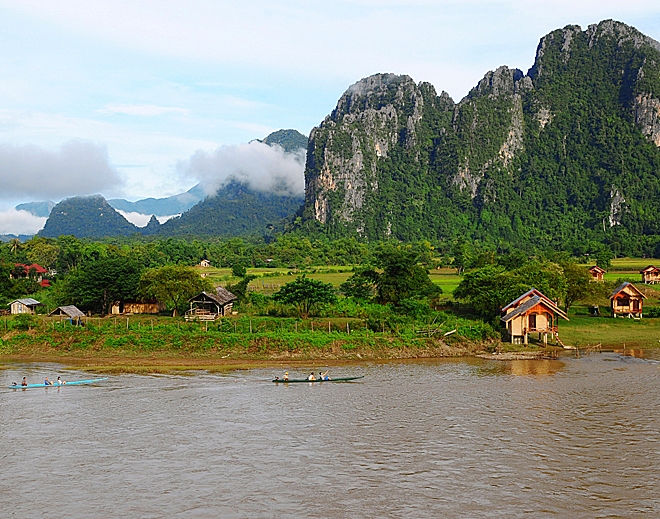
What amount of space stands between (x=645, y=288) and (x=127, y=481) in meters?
45.4

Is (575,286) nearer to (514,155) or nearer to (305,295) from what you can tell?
(305,295)

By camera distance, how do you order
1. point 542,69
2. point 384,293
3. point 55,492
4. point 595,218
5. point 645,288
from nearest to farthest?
point 55,492 < point 384,293 < point 645,288 < point 595,218 < point 542,69

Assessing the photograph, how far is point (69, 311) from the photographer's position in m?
38.5

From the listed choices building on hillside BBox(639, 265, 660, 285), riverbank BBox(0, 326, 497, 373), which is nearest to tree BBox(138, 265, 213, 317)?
riverbank BBox(0, 326, 497, 373)

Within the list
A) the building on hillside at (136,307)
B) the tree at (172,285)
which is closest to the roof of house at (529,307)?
the tree at (172,285)

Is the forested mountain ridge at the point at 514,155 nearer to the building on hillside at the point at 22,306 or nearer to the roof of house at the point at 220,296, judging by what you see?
the building on hillside at the point at 22,306

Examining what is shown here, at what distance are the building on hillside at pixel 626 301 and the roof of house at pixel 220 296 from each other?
77.2 feet

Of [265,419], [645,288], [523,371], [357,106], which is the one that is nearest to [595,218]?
[357,106]

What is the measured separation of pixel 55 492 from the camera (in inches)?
558

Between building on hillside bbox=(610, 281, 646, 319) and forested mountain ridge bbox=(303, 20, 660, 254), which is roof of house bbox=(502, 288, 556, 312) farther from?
forested mountain ridge bbox=(303, 20, 660, 254)

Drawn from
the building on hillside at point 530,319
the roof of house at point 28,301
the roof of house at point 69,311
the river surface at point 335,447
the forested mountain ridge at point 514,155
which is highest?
the forested mountain ridge at point 514,155

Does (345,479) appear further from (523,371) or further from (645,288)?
(645,288)

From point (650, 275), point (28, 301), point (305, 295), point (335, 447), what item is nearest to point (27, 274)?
point (28, 301)

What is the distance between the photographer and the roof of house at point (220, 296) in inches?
1545
